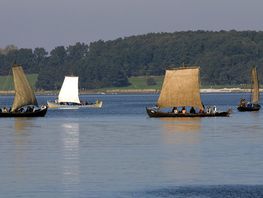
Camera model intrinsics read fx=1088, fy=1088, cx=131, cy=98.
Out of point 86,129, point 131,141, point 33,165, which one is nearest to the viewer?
point 33,165

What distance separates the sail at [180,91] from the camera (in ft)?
485

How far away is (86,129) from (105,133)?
9.71 m

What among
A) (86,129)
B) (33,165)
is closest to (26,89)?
(86,129)

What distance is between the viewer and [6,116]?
499 ft

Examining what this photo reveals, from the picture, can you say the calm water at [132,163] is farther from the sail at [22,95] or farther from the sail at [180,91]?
the sail at [22,95]

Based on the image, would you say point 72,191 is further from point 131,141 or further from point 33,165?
point 131,141

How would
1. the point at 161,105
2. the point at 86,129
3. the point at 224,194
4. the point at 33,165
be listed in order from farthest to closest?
the point at 161,105
the point at 86,129
the point at 33,165
the point at 224,194

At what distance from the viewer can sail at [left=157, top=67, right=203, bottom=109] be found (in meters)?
148

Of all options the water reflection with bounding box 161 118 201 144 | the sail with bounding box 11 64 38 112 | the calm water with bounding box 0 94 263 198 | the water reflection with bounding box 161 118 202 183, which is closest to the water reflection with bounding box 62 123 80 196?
the calm water with bounding box 0 94 263 198

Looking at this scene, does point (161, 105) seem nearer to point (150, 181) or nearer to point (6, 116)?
point (6, 116)

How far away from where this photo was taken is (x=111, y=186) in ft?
189

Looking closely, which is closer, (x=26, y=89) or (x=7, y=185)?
(x=7, y=185)

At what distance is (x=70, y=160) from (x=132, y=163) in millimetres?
4860

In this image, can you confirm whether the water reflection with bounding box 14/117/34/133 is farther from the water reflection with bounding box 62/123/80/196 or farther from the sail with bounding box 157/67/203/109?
the sail with bounding box 157/67/203/109
